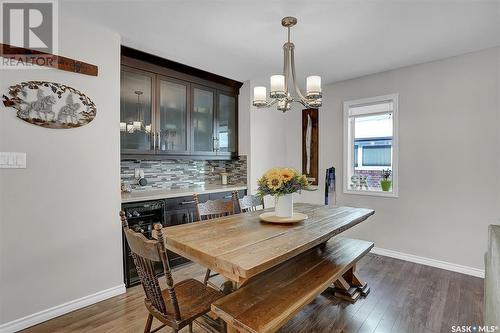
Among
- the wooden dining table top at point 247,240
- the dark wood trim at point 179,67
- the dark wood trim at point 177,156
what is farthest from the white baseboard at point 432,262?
the dark wood trim at point 179,67

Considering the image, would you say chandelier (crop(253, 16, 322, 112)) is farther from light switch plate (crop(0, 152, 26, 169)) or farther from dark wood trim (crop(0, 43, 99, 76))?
light switch plate (crop(0, 152, 26, 169))

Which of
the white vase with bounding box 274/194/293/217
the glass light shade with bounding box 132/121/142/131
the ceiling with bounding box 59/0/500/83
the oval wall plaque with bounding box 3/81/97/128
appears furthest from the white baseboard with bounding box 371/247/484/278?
the oval wall plaque with bounding box 3/81/97/128

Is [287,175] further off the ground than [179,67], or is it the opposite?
[179,67]

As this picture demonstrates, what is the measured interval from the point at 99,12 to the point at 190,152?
1.78 m

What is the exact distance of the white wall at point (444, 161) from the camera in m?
2.77

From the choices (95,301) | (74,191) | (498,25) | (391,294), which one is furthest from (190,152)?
(498,25)

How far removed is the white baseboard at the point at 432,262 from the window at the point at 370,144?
0.79 meters

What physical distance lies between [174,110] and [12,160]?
1735 millimetres

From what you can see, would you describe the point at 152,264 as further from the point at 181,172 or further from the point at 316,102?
the point at 181,172

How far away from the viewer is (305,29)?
235 centimetres

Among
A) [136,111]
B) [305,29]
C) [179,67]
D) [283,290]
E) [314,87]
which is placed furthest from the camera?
[179,67]

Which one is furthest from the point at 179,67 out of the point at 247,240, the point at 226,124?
the point at 247,240

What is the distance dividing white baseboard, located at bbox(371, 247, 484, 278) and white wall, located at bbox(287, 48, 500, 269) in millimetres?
51

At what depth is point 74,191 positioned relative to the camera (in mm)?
2162
